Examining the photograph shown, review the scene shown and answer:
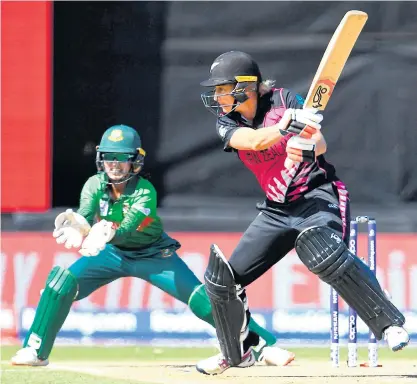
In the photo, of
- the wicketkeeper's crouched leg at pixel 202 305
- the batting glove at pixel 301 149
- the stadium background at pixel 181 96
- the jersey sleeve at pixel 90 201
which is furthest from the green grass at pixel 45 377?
the stadium background at pixel 181 96

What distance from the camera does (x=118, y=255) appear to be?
6777 millimetres

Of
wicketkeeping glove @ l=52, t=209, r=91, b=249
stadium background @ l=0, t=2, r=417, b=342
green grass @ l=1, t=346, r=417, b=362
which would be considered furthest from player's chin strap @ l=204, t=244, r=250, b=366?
stadium background @ l=0, t=2, r=417, b=342

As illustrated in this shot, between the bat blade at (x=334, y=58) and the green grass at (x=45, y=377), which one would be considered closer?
the bat blade at (x=334, y=58)

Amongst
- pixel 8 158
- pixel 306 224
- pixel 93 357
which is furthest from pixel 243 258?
pixel 8 158

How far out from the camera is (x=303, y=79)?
28.8ft

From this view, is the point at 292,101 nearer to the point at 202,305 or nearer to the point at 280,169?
the point at 280,169

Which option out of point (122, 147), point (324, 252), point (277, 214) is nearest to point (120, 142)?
point (122, 147)

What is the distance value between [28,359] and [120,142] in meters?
1.33

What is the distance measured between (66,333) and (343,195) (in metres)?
2.90

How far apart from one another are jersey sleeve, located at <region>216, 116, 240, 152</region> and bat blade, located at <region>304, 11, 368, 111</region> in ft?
1.53

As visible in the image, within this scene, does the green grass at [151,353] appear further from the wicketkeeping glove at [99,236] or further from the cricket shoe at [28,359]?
the wicketkeeping glove at [99,236]

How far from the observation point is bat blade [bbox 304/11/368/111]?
5.30m

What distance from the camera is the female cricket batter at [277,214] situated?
218 inches

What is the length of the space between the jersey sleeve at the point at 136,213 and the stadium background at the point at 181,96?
1476 mm
